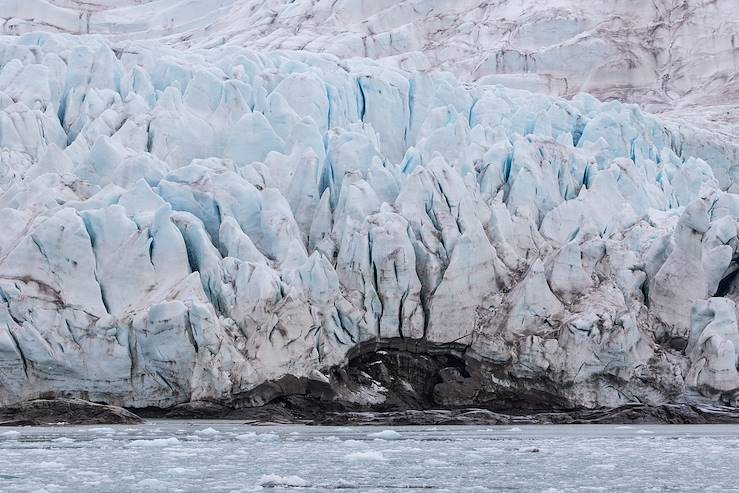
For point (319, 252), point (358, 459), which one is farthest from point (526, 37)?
point (358, 459)

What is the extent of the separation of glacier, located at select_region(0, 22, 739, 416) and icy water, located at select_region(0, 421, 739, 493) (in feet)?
6.31

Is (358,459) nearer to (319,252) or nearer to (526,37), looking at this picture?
(319,252)

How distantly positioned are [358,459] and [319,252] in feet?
32.1

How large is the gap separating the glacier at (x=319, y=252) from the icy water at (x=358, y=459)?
1924mm

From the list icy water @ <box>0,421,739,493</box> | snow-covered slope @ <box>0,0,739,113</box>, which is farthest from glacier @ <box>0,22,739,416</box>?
snow-covered slope @ <box>0,0,739,113</box>

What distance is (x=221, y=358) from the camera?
71.5ft

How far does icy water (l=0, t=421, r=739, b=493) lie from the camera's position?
12.5 metres

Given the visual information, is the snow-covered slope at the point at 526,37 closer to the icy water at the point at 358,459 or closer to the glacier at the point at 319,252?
the glacier at the point at 319,252

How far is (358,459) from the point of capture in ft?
49.3

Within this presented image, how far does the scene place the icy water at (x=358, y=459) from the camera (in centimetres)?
1245

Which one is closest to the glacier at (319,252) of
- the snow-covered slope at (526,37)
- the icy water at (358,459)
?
the icy water at (358,459)

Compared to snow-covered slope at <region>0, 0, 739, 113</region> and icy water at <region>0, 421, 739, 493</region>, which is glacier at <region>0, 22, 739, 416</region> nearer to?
icy water at <region>0, 421, 739, 493</region>

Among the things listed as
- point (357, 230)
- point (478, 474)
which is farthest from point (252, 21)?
point (478, 474)

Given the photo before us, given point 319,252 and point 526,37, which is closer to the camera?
point 319,252
